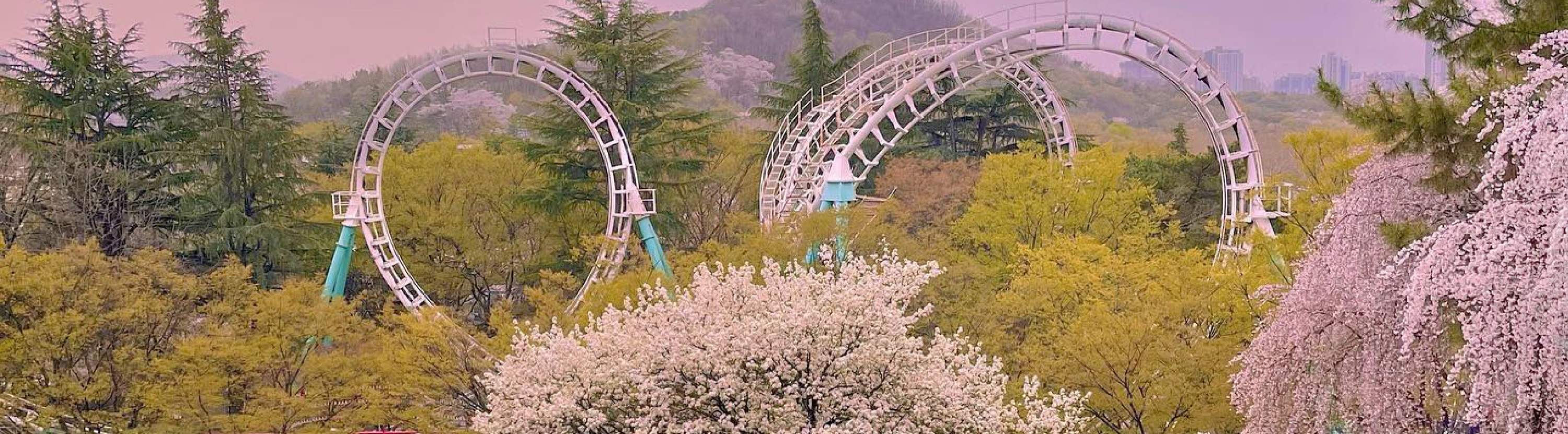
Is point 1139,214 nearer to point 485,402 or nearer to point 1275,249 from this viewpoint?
point 1275,249

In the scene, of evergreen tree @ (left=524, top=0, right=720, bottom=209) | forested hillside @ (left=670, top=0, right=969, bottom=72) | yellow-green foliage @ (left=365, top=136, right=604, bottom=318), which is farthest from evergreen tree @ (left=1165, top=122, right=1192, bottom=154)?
forested hillside @ (left=670, top=0, right=969, bottom=72)

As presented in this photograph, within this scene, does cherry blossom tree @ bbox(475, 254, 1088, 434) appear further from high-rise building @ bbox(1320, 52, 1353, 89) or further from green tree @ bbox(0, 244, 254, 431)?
high-rise building @ bbox(1320, 52, 1353, 89)

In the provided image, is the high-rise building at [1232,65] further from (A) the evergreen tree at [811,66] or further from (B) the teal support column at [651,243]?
(B) the teal support column at [651,243]

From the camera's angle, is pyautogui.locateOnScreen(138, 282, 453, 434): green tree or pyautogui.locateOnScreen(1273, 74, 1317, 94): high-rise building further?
pyautogui.locateOnScreen(1273, 74, 1317, 94): high-rise building

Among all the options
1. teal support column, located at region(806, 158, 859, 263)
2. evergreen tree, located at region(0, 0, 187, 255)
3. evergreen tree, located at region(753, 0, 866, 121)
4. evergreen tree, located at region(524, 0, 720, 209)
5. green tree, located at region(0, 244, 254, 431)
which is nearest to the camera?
green tree, located at region(0, 244, 254, 431)

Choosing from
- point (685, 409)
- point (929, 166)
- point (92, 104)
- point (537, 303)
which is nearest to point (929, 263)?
point (685, 409)
